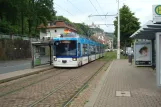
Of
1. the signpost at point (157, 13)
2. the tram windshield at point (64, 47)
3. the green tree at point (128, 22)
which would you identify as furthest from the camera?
the green tree at point (128, 22)

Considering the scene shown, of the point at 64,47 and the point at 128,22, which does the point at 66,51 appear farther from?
the point at 128,22

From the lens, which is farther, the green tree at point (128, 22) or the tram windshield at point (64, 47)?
the green tree at point (128, 22)

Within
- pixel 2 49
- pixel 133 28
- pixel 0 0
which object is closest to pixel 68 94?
pixel 2 49

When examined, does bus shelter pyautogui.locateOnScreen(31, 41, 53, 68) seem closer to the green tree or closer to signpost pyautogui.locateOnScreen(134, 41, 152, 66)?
signpost pyautogui.locateOnScreen(134, 41, 152, 66)

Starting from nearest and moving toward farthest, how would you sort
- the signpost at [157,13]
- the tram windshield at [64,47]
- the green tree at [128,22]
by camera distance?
1. the signpost at [157,13]
2. the tram windshield at [64,47]
3. the green tree at [128,22]

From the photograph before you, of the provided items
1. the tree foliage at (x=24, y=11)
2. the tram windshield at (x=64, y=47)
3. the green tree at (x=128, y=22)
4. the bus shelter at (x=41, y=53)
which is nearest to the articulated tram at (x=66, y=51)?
the tram windshield at (x=64, y=47)

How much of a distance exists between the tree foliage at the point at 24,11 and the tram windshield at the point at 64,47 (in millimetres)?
29624

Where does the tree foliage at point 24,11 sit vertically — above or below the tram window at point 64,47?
above

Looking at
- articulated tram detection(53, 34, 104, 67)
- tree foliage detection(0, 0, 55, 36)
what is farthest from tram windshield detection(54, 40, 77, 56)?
tree foliage detection(0, 0, 55, 36)

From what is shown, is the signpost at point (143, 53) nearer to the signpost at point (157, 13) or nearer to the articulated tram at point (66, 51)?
the articulated tram at point (66, 51)

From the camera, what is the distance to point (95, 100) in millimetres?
8859

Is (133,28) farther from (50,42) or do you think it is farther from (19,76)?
(19,76)

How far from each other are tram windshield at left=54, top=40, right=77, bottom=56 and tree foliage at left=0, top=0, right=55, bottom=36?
1166 inches

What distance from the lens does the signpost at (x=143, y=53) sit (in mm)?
22750
